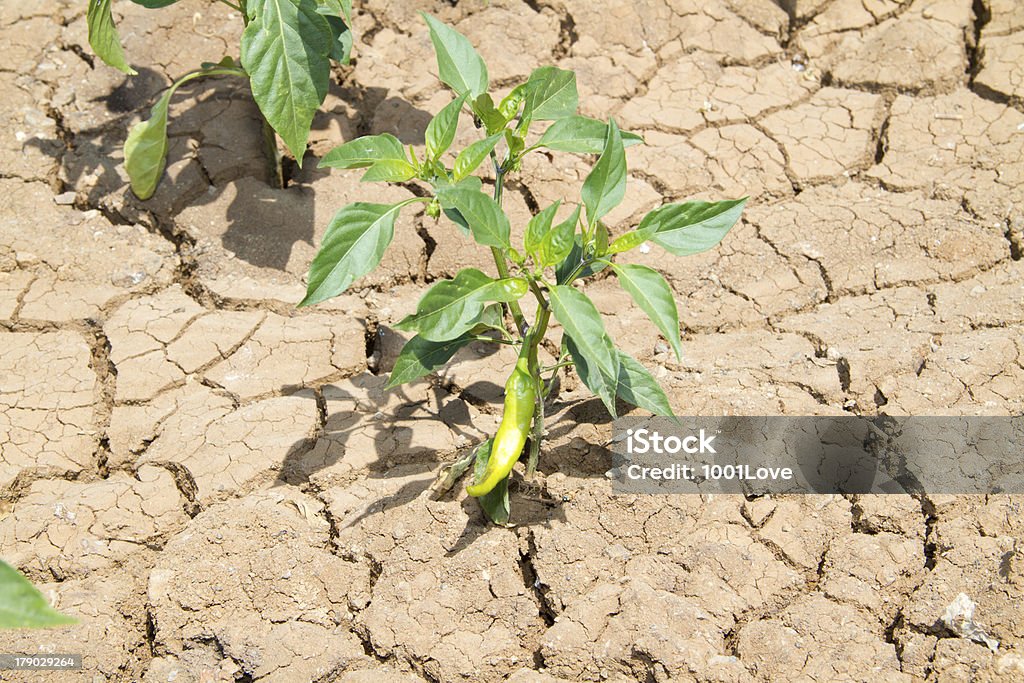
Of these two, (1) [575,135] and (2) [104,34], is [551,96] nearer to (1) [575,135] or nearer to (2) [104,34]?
(1) [575,135]

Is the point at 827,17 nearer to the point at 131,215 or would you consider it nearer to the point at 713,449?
the point at 713,449

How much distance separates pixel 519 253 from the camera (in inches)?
96.8

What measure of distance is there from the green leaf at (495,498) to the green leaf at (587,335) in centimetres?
36

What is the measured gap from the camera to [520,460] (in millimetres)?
2773

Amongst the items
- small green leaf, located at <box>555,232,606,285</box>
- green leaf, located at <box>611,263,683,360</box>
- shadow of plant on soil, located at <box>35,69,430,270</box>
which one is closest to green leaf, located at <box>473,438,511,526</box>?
small green leaf, located at <box>555,232,606,285</box>

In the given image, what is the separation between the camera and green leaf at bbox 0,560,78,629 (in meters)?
1.36

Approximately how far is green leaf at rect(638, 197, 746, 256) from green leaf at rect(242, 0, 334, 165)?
1.18 m

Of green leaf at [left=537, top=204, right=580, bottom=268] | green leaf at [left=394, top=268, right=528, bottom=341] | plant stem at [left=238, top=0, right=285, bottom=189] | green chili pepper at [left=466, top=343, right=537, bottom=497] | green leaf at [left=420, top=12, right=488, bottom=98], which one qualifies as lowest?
green chili pepper at [left=466, top=343, right=537, bottom=497]

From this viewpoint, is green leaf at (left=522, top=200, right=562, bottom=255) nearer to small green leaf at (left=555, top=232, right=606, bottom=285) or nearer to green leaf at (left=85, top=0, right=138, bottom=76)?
small green leaf at (left=555, top=232, right=606, bottom=285)

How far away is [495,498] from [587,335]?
2.01 feet

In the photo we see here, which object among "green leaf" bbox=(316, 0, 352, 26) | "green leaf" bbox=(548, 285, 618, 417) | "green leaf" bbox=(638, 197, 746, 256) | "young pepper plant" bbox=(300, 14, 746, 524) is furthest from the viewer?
"green leaf" bbox=(316, 0, 352, 26)

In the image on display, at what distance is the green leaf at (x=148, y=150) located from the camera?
3352mm

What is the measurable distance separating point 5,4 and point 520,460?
9.61ft

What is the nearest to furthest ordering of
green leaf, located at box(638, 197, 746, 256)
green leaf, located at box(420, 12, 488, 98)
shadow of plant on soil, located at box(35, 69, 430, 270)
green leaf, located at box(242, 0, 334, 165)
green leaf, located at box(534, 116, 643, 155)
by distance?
green leaf, located at box(638, 197, 746, 256) < green leaf, located at box(534, 116, 643, 155) < green leaf, located at box(420, 12, 488, 98) < green leaf, located at box(242, 0, 334, 165) < shadow of plant on soil, located at box(35, 69, 430, 270)
